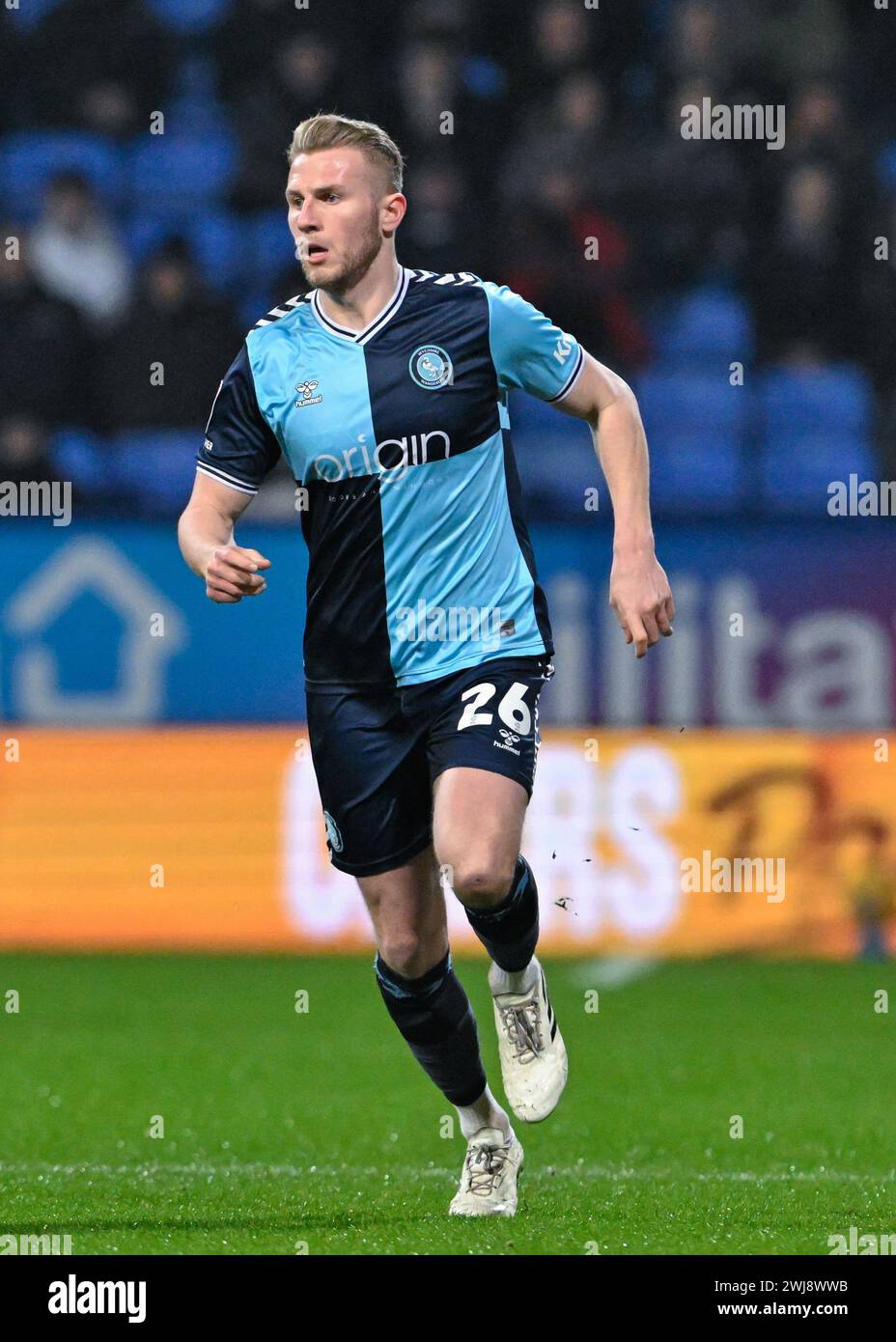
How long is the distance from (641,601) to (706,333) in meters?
8.91

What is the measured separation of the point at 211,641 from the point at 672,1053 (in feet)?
14.5

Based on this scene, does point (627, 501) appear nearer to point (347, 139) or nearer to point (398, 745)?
point (398, 745)

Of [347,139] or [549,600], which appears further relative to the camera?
[549,600]

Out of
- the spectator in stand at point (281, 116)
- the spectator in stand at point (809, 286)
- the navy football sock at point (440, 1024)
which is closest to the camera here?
the navy football sock at point (440, 1024)

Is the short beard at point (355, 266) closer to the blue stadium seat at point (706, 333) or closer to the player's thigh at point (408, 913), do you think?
the player's thigh at point (408, 913)

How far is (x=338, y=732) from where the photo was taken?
17.6 ft

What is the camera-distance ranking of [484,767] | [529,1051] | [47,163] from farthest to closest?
[47,163] < [529,1051] < [484,767]

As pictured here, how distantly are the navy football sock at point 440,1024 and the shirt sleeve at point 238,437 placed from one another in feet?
4.27

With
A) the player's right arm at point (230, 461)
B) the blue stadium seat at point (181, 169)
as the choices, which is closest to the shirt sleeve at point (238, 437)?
the player's right arm at point (230, 461)

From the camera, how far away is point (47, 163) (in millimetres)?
14617

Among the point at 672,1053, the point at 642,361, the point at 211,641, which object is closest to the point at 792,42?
the point at 642,361

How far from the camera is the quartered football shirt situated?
209 inches

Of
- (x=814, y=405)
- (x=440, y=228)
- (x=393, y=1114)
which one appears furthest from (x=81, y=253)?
(x=393, y=1114)

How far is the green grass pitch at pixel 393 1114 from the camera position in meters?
5.14
